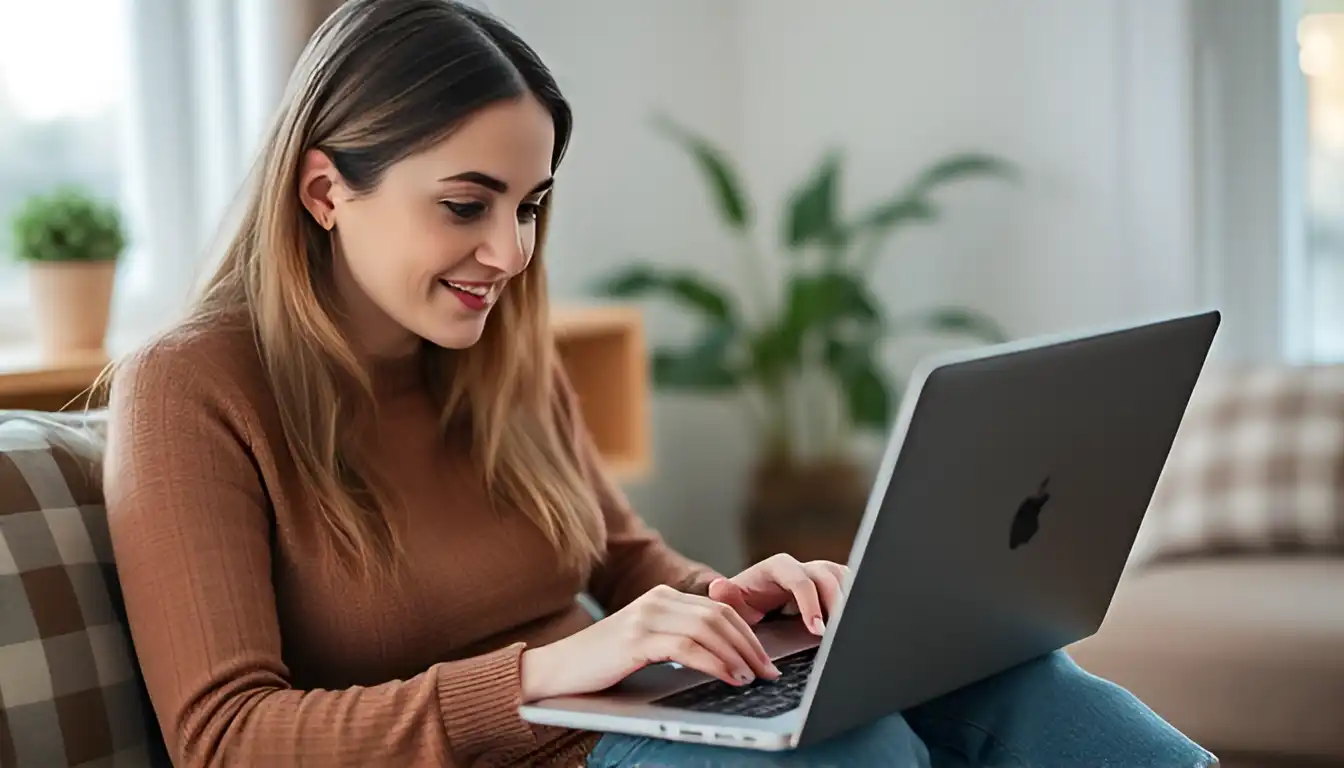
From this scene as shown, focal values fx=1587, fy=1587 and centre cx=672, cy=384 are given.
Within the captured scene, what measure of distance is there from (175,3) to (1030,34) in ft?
5.81

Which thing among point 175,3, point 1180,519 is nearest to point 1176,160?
point 1180,519

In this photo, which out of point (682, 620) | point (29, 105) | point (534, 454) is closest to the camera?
point (682, 620)

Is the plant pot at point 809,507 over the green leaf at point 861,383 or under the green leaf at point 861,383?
under

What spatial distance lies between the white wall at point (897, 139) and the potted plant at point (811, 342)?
9 cm

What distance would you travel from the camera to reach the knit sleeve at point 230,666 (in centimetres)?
114

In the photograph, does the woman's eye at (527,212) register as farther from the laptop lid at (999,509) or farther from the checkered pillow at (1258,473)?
the checkered pillow at (1258,473)

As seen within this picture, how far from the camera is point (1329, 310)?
10.7 feet

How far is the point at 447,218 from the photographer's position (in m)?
1.31

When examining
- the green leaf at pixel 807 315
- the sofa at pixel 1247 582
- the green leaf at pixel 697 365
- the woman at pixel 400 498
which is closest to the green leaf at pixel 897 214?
the green leaf at pixel 807 315

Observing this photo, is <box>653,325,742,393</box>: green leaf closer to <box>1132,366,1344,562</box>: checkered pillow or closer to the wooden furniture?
the wooden furniture

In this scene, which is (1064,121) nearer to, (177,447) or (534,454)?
(534,454)

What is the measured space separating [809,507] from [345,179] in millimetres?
2138

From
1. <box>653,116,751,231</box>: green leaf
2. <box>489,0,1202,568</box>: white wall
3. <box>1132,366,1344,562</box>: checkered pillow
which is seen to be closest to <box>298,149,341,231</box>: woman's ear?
<box>1132,366,1344,562</box>: checkered pillow

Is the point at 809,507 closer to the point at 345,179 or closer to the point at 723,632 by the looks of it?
the point at 345,179
